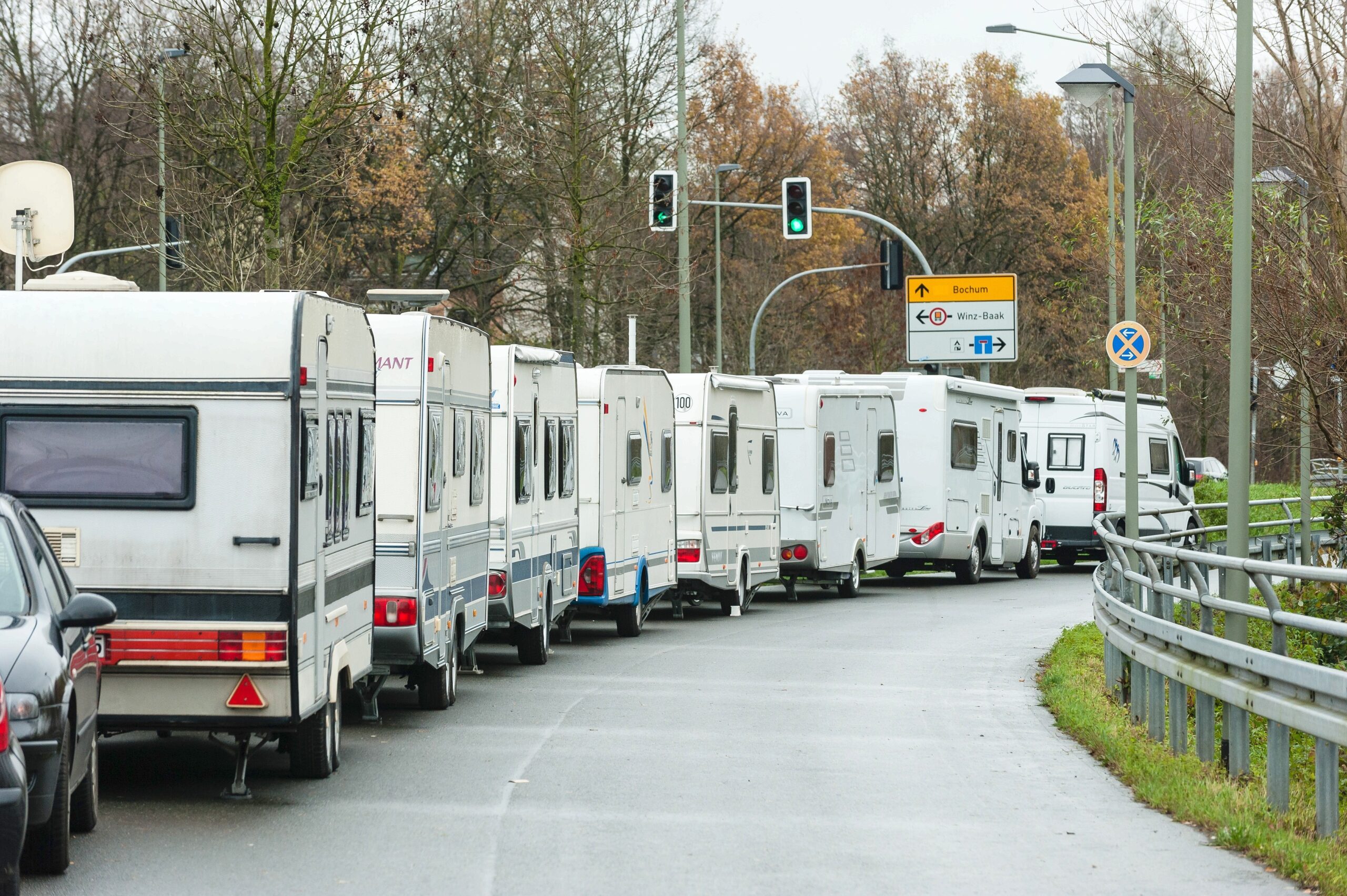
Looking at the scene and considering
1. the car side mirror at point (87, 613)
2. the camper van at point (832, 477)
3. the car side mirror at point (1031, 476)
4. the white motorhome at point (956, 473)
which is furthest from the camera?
the car side mirror at point (1031, 476)

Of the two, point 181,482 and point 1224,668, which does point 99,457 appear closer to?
point 181,482

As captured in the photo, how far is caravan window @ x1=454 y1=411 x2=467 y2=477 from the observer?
45.1 feet

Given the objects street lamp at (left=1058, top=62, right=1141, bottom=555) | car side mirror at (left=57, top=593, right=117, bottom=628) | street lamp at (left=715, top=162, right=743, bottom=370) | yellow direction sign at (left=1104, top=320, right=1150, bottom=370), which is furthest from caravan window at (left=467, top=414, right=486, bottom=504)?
street lamp at (left=715, top=162, right=743, bottom=370)

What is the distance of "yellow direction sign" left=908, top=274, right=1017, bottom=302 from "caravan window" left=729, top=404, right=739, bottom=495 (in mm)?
15648

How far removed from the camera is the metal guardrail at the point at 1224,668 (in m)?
8.14

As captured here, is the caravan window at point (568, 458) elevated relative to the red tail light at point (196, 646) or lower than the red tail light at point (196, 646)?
elevated

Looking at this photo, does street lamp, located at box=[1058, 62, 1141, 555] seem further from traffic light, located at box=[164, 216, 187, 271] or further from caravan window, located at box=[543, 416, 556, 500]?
traffic light, located at box=[164, 216, 187, 271]

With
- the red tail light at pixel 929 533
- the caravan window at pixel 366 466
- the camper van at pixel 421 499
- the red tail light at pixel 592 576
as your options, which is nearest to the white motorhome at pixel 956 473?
the red tail light at pixel 929 533

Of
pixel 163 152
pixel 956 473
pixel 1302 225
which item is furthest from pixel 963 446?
pixel 163 152

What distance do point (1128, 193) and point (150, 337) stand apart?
551 inches

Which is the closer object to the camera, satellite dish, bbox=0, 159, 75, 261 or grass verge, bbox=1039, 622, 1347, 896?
grass verge, bbox=1039, 622, 1347, 896

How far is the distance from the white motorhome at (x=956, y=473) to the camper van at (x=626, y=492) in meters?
6.66

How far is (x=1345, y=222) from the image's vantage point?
17328 mm

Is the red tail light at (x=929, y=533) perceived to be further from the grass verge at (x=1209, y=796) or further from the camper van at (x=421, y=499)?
the camper van at (x=421, y=499)
